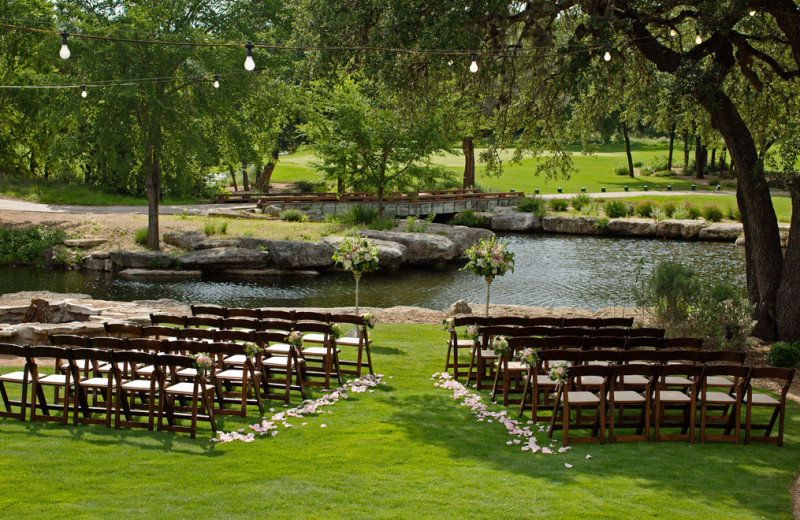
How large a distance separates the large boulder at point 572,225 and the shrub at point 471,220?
281 centimetres

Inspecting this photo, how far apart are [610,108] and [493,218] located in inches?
706

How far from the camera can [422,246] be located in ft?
82.2

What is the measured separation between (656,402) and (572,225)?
2715 centimetres

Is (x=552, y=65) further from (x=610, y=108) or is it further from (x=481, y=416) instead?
(x=481, y=416)

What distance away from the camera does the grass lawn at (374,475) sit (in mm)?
5605

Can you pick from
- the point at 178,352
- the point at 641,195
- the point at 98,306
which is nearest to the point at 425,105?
the point at 98,306

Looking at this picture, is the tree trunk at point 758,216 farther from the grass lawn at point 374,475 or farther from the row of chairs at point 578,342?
the grass lawn at point 374,475

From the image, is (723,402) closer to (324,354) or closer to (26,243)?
(324,354)

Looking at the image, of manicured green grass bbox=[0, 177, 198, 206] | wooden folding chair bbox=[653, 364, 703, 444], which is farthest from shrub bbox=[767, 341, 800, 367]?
manicured green grass bbox=[0, 177, 198, 206]

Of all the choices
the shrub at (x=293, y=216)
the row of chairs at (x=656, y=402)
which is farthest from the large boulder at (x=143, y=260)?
the row of chairs at (x=656, y=402)

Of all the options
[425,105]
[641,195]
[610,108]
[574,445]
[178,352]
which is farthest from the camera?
[641,195]

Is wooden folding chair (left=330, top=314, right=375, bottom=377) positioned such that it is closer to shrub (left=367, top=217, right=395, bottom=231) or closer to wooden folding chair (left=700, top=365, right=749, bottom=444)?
wooden folding chair (left=700, top=365, right=749, bottom=444)

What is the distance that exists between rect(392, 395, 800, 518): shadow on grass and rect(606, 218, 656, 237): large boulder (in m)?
25.4

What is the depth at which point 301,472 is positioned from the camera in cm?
634
